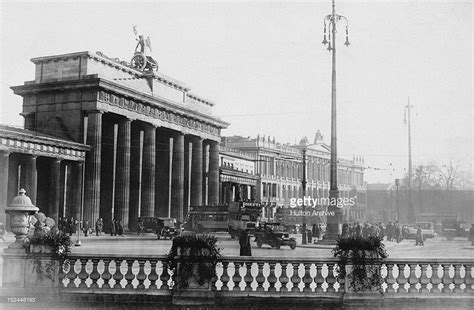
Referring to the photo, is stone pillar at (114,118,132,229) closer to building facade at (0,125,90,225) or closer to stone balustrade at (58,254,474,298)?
building facade at (0,125,90,225)

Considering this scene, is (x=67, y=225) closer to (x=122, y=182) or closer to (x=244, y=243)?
(x=122, y=182)

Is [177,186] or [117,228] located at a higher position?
[177,186]

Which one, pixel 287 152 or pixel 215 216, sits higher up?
pixel 287 152

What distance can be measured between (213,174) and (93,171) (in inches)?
1036

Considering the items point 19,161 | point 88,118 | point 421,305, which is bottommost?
point 421,305

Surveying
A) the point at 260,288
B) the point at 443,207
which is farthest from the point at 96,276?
the point at 443,207

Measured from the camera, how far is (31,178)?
42.3m

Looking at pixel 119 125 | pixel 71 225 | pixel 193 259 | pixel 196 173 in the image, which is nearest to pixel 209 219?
pixel 119 125

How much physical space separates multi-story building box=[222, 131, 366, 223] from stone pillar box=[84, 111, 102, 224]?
172 ft

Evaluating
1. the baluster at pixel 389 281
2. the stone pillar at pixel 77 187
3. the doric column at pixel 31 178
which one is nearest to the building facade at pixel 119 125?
the stone pillar at pixel 77 187

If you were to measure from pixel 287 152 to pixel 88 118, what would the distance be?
205ft

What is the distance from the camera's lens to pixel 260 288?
39.9 ft

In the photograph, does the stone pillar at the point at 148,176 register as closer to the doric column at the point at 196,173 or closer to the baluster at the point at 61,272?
the doric column at the point at 196,173

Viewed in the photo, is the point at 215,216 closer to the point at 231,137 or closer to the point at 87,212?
the point at 87,212
